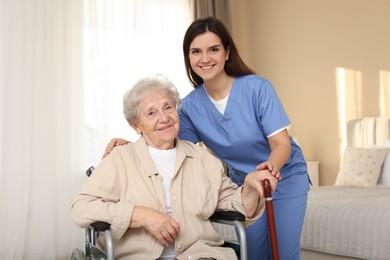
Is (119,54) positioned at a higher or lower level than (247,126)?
higher

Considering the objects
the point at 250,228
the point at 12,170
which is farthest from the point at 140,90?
the point at 12,170

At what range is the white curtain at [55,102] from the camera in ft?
15.9

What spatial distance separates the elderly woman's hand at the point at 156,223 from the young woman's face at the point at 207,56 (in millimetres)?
621

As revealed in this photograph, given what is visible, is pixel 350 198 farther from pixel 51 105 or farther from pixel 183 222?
pixel 51 105

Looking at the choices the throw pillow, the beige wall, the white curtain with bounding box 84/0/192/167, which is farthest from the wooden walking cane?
the beige wall

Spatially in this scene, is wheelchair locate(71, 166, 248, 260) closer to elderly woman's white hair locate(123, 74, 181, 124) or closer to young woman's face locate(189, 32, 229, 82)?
elderly woman's white hair locate(123, 74, 181, 124)

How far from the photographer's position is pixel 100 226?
2002 mm

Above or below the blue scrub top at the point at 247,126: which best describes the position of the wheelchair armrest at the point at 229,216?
below

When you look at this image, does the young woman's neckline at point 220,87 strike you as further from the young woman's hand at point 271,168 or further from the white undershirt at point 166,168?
the young woman's hand at point 271,168

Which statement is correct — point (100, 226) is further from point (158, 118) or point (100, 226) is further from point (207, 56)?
point (207, 56)

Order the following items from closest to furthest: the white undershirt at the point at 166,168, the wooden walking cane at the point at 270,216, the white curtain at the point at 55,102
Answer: the wooden walking cane at the point at 270,216 → the white undershirt at the point at 166,168 → the white curtain at the point at 55,102

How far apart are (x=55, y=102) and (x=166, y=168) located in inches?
119

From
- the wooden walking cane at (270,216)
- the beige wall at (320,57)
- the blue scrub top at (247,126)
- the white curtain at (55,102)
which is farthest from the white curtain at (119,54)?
the wooden walking cane at (270,216)

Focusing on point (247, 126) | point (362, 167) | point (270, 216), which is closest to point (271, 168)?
point (270, 216)
